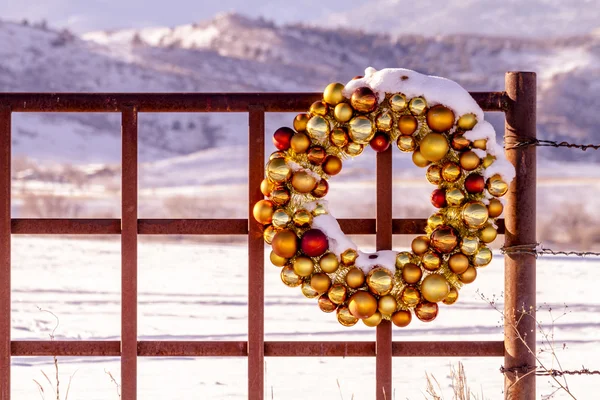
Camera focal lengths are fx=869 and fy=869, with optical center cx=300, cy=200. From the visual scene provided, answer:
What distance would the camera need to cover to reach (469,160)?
2.82 m

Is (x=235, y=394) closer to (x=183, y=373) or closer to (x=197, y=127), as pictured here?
(x=183, y=373)

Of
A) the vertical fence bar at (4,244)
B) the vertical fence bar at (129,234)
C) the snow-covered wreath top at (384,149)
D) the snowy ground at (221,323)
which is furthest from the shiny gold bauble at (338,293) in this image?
Result: the vertical fence bar at (4,244)

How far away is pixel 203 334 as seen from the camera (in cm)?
548

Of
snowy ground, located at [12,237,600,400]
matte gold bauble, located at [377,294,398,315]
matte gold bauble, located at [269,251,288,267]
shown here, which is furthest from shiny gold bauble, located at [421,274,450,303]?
snowy ground, located at [12,237,600,400]

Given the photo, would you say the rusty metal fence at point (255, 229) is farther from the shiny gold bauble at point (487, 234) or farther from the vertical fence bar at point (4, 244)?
the shiny gold bauble at point (487, 234)

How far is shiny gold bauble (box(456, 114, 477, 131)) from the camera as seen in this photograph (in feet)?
9.32

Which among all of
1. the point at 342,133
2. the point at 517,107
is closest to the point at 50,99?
the point at 342,133

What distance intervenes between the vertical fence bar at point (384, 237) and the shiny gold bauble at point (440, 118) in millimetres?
186

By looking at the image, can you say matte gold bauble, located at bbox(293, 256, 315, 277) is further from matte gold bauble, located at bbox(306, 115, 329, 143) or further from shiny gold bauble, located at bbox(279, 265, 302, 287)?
matte gold bauble, located at bbox(306, 115, 329, 143)

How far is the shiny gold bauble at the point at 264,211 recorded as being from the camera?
9.30ft

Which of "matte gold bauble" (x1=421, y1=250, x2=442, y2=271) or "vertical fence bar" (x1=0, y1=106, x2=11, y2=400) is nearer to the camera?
"matte gold bauble" (x1=421, y1=250, x2=442, y2=271)

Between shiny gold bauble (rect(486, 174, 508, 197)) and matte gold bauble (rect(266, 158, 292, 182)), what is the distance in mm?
657

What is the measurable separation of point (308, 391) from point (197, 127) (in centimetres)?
3064

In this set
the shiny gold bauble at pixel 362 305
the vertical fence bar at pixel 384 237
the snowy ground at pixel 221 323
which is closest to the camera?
the shiny gold bauble at pixel 362 305
